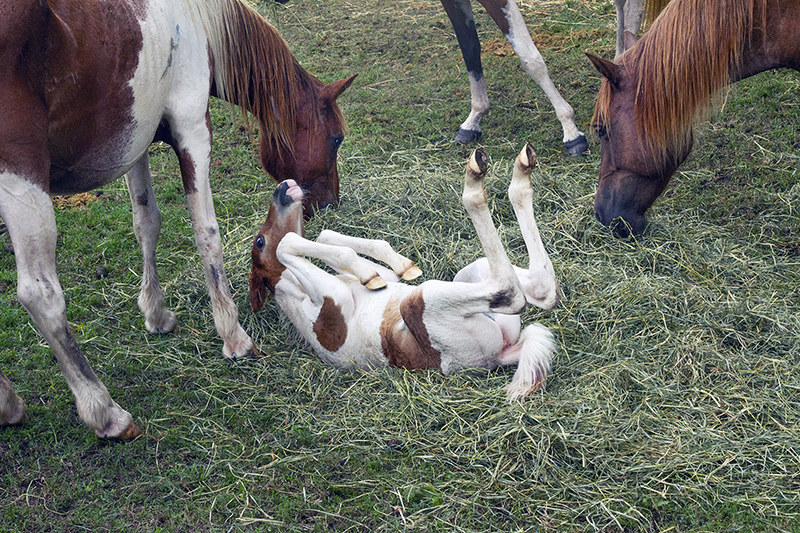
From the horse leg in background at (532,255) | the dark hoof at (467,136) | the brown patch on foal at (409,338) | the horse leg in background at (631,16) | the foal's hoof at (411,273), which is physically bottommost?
the dark hoof at (467,136)

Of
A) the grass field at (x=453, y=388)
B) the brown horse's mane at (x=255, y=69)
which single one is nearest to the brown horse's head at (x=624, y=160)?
the grass field at (x=453, y=388)

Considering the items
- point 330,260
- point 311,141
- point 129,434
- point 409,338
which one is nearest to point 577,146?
point 311,141

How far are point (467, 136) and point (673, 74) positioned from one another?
2.43 metres

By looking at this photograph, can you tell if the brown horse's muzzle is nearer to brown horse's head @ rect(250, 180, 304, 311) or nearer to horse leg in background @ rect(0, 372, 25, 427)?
brown horse's head @ rect(250, 180, 304, 311)

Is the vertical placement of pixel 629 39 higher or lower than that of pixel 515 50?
higher

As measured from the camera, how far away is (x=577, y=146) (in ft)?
18.3

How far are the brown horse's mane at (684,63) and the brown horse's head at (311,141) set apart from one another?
1.81m

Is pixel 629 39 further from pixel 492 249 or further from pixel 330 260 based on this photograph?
pixel 330 260

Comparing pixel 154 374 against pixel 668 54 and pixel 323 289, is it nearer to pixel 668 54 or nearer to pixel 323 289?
pixel 323 289

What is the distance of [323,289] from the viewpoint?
11.5 feet

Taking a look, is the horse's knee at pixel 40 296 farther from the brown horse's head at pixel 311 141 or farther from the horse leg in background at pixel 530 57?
the horse leg in background at pixel 530 57

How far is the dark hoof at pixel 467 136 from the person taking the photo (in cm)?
597

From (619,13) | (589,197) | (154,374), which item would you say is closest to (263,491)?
(154,374)

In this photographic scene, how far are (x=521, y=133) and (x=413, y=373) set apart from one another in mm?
3422
